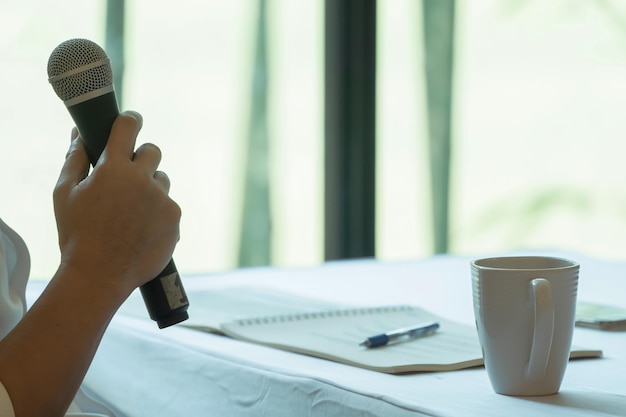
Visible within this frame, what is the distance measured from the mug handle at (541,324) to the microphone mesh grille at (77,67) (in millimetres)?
416

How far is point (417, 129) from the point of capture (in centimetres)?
380

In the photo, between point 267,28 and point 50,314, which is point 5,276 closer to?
point 50,314

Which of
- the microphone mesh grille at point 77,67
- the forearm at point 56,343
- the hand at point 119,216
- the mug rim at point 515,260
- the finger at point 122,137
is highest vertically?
the microphone mesh grille at point 77,67

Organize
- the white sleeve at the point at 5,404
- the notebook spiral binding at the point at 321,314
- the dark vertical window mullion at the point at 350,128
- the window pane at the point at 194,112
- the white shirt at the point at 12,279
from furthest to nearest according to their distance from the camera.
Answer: the dark vertical window mullion at the point at 350,128, the window pane at the point at 194,112, the notebook spiral binding at the point at 321,314, the white shirt at the point at 12,279, the white sleeve at the point at 5,404

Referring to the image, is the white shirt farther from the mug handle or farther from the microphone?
the mug handle

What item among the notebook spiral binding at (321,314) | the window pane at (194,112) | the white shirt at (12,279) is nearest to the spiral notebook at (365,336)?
the notebook spiral binding at (321,314)

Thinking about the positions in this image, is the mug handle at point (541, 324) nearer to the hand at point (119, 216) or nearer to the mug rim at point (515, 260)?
the mug rim at point (515, 260)

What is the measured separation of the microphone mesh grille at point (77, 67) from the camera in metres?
0.76

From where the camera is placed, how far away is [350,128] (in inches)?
148

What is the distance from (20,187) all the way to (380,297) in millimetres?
2110

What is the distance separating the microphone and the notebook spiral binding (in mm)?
317

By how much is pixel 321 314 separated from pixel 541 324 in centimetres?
47

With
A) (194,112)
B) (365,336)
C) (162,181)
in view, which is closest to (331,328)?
(365,336)

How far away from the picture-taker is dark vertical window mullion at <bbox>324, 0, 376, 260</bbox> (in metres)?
3.73
